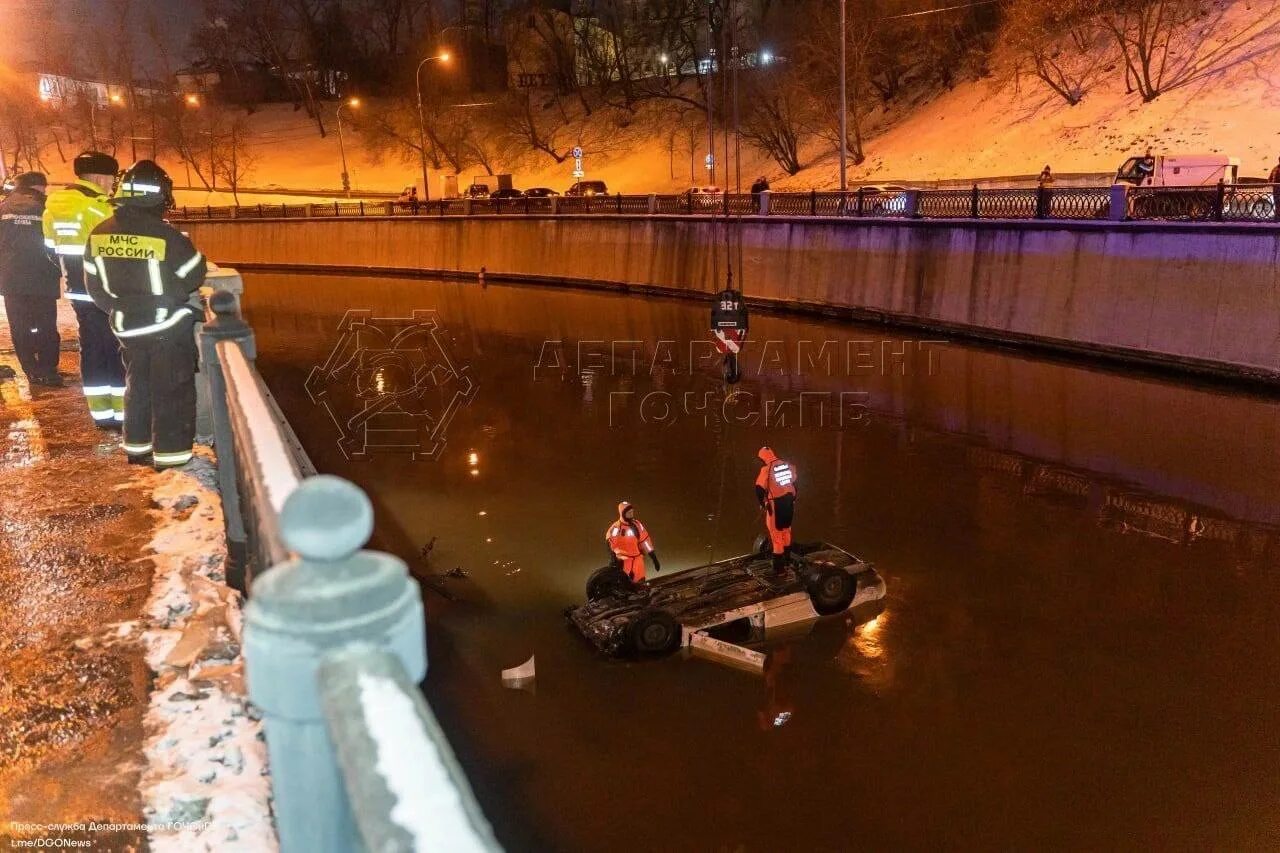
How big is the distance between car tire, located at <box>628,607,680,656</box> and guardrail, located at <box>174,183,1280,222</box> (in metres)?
10.3

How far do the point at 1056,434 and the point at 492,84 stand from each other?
69827 millimetres

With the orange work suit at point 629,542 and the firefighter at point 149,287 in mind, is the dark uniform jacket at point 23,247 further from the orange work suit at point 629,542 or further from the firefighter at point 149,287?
the orange work suit at point 629,542

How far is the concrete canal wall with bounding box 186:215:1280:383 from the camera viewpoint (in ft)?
65.2

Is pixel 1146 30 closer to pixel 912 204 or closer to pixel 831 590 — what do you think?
pixel 912 204

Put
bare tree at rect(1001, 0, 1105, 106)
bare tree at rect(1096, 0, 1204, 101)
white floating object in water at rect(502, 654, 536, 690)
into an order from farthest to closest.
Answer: bare tree at rect(1001, 0, 1105, 106)
bare tree at rect(1096, 0, 1204, 101)
white floating object in water at rect(502, 654, 536, 690)

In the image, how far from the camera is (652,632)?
9.02m

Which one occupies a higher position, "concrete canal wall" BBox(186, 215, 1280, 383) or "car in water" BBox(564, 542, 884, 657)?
"concrete canal wall" BBox(186, 215, 1280, 383)

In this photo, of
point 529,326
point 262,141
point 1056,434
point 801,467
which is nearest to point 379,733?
point 801,467

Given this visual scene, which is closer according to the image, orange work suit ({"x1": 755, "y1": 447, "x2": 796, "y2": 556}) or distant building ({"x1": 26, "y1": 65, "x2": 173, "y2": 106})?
orange work suit ({"x1": 755, "y1": 447, "x2": 796, "y2": 556})

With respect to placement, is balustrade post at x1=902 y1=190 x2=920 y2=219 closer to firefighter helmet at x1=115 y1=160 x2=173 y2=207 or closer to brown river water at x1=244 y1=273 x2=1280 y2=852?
brown river water at x1=244 y1=273 x2=1280 y2=852

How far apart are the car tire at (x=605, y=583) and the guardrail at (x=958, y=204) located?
950 centimetres

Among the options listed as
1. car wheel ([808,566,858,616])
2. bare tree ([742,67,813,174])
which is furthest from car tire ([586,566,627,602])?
bare tree ([742,67,813,174])

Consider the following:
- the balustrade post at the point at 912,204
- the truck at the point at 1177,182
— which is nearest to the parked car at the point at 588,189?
the balustrade post at the point at 912,204

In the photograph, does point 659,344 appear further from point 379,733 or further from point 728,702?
point 379,733
